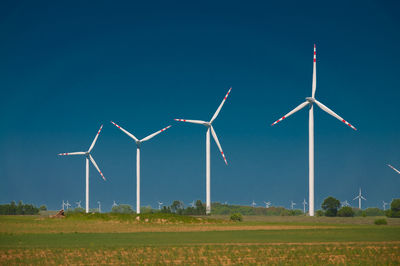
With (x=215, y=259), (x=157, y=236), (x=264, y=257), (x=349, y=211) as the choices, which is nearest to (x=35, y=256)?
(x=215, y=259)

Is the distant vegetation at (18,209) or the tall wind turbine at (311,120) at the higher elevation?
the tall wind turbine at (311,120)

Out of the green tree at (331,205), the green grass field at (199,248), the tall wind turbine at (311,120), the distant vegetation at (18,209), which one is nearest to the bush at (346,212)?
the green tree at (331,205)

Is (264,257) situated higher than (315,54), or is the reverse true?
(315,54)

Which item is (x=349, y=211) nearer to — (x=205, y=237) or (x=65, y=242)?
(x=205, y=237)

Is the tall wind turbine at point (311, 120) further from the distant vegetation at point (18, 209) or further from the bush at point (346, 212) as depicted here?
the distant vegetation at point (18, 209)

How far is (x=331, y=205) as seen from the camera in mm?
109188

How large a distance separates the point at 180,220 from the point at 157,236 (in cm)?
2646

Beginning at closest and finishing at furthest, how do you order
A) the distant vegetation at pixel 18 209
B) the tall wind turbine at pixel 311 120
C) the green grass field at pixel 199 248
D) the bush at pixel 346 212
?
the green grass field at pixel 199 248 → the tall wind turbine at pixel 311 120 → the bush at pixel 346 212 → the distant vegetation at pixel 18 209

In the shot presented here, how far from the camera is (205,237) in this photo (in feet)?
194

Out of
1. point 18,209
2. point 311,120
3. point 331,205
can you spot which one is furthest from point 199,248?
point 18,209

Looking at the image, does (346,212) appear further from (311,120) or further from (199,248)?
(199,248)

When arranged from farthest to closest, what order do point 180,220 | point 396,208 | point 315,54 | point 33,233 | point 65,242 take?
1. point 396,208
2. point 315,54
3. point 180,220
4. point 33,233
5. point 65,242

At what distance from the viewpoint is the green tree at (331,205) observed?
4272 inches

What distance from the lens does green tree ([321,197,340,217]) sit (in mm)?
108500
